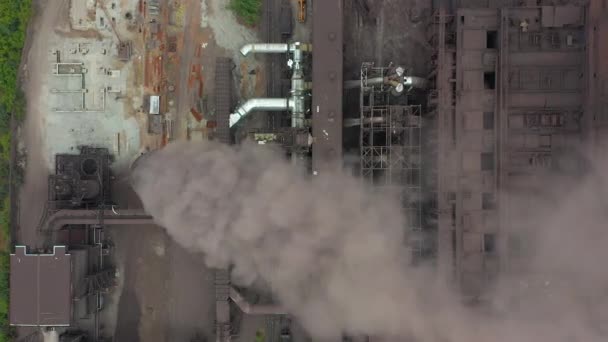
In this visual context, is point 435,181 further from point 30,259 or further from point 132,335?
point 30,259

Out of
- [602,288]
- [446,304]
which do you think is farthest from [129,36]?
[602,288]

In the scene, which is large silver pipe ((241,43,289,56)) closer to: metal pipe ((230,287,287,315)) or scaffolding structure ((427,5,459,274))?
scaffolding structure ((427,5,459,274))

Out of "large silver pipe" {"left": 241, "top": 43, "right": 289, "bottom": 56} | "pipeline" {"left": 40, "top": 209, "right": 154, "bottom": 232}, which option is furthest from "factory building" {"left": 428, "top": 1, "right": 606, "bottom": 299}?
"pipeline" {"left": 40, "top": 209, "right": 154, "bottom": 232}

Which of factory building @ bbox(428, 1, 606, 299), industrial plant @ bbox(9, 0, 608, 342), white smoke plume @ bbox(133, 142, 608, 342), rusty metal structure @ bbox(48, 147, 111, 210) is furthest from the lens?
rusty metal structure @ bbox(48, 147, 111, 210)

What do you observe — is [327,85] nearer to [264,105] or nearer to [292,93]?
[292,93]

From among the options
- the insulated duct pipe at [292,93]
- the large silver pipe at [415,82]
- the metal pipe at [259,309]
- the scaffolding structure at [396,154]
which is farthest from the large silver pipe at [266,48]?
the metal pipe at [259,309]

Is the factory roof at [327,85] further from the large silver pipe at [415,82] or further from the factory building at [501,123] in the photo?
the factory building at [501,123]
